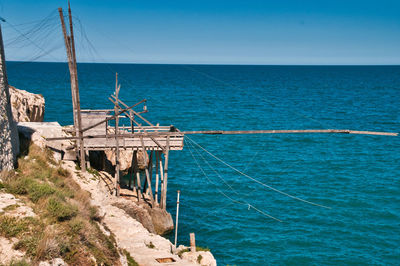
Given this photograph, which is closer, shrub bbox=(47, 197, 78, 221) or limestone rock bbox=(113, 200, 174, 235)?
shrub bbox=(47, 197, 78, 221)

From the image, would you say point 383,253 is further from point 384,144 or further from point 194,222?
point 384,144

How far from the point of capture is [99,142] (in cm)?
2489

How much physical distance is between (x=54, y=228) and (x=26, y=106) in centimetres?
1876

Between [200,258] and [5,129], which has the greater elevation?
[5,129]

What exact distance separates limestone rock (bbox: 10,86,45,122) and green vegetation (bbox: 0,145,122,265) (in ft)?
34.2

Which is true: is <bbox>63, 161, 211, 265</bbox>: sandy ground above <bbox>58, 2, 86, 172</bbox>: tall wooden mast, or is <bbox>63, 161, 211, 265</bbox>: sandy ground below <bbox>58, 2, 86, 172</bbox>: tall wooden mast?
below

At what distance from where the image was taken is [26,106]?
90.8ft

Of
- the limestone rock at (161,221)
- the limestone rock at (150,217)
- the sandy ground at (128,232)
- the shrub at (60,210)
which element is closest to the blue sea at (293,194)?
the limestone rock at (161,221)

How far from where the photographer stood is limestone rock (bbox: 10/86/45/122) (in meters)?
24.9

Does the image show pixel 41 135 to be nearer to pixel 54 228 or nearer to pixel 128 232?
pixel 128 232

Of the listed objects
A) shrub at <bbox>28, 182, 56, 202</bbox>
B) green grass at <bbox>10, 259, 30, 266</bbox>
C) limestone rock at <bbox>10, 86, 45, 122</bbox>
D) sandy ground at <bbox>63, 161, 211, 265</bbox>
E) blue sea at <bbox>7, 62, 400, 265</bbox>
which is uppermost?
limestone rock at <bbox>10, 86, 45, 122</bbox>

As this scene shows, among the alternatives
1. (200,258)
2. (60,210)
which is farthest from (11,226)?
(200,258)

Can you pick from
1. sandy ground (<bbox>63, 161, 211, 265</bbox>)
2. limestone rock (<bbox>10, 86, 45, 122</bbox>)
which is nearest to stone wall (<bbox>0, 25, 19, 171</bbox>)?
sandy ground (<bbox>63, 161, 211, 265</bbox>)

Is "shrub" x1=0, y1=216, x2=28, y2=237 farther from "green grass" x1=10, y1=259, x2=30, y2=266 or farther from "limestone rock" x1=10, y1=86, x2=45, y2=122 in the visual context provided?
"limestone rock" x1=10, y1=86, x2=45, y2=122
